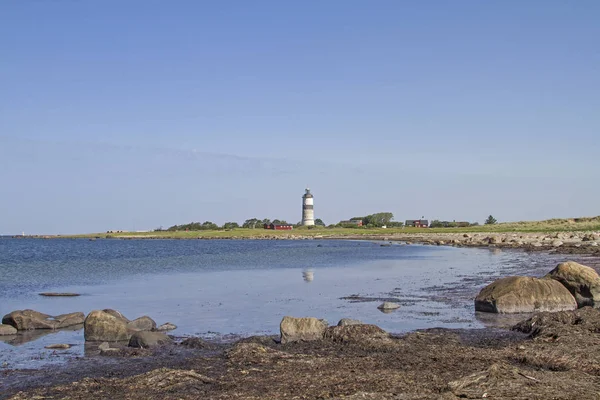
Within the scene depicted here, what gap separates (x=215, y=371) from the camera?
1302 cm

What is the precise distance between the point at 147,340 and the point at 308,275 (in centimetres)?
2574

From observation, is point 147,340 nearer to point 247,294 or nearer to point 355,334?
point 355,334

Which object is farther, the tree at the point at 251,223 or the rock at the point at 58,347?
the tree at the point at 251,223

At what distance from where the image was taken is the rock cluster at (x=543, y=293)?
71.4ft

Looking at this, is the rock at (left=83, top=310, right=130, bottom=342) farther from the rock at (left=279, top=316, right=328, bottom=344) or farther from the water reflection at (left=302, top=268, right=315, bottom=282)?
the water reflection at (left=302, top=268, right=315, bottom=282)

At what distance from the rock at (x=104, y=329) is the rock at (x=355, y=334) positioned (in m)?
6.22

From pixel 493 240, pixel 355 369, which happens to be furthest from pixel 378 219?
pixel 355 369

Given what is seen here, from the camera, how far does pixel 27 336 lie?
1947cm

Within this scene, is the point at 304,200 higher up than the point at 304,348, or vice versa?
the point at 304,200

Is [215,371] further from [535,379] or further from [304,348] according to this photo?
[535,379]

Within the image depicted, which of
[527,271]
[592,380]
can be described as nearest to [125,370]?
[592,380]

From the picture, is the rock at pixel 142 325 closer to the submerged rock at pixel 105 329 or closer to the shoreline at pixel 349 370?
the submerged rock at pixel 105 329

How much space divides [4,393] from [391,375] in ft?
24.4

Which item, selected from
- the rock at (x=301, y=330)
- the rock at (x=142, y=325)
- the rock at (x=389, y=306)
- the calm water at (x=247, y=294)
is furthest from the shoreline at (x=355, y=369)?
the rock at (x=389, y=306)
